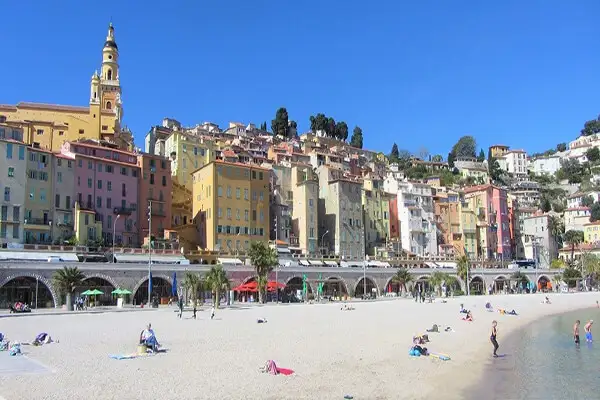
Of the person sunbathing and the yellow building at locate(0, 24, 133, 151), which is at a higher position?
the yellow building at locate(0, 24, 133, 151)

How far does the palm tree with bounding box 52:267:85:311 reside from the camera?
166ft

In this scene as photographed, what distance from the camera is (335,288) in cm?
7825

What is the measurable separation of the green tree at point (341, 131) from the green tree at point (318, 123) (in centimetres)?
458

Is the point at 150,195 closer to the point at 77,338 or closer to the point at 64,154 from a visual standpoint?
the point at 64,154

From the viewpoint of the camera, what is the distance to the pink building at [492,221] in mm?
117875

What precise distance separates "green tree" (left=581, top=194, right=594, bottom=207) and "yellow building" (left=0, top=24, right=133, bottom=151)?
12420cm

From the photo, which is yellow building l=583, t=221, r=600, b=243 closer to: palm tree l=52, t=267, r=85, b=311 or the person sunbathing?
palm tree l=52, t=267, r=85, b=311

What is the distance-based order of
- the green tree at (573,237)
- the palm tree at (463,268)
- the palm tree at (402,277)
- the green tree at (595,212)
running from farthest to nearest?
the green tree at (595,212) → the green tree at (573,237) → the palm tree at (463,268) → the palm tree at (402,277)

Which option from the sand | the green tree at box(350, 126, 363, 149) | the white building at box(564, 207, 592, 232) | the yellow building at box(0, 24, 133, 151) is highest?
the green tree at box(350, 126, 363, 149)

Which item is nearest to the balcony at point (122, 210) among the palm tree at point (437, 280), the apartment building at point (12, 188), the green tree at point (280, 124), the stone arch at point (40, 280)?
the apartment building at point (12, 188)

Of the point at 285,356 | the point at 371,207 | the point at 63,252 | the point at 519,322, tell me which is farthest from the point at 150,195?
the point at 285,356

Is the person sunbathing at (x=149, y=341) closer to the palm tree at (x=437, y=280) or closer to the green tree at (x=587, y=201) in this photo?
the palm tree at (x=437, y=280)

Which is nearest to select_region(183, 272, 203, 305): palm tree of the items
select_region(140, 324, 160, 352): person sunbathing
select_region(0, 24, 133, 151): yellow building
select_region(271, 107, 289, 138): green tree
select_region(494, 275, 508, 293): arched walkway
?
select_region(140, 324, 160, 352): person sunbathing

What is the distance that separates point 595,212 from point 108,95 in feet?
412
